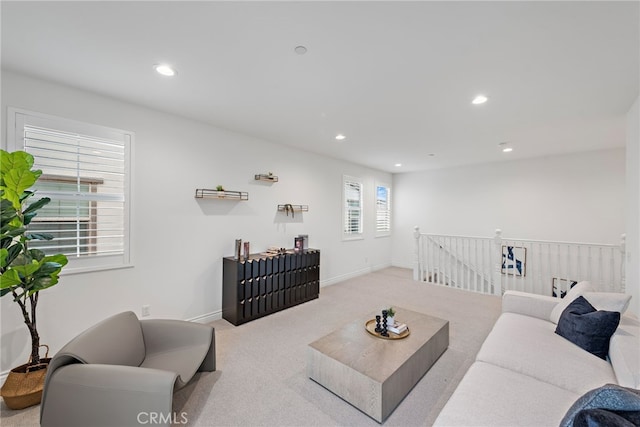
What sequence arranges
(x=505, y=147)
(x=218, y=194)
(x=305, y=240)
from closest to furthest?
(x=218, y=194) → (x=505, y=147) → (x=305, y=240)

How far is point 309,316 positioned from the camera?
3662mm

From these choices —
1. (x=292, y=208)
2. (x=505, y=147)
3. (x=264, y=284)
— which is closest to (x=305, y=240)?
(x=292, y=208)

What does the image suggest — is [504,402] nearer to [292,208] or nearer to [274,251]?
[274,251]

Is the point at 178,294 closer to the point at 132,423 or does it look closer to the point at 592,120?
the point at 132,423

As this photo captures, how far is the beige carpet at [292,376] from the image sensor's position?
1.84 m

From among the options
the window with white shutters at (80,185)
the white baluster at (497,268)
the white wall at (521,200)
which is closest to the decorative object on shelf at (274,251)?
the window with white shutters at (80,185)

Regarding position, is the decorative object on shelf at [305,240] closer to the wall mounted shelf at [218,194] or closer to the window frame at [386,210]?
the wall mounted shelf at [218,194]

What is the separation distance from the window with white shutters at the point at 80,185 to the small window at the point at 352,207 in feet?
12.9

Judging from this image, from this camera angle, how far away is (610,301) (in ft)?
6.79

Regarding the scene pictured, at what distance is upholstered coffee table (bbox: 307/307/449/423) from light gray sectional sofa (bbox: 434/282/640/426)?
1.51ft

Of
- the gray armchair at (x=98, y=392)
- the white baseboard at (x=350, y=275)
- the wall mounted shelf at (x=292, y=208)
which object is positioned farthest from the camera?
the white baseboard at (x=350, y=275)

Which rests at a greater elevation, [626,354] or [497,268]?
[626,354]

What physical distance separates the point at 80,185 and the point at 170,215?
0.85m

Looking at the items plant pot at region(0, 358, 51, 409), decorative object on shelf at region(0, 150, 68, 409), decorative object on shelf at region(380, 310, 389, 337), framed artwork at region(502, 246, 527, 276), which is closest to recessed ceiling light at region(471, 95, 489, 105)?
decorative object on shelf at region(380, 310, 389, 337)
